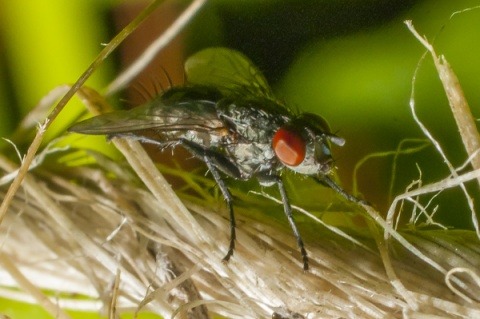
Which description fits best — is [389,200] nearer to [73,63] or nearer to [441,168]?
[441,168]

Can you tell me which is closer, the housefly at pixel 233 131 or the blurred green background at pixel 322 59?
the housefly at pixel 233 131

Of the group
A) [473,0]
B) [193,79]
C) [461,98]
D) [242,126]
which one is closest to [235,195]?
[242,126]

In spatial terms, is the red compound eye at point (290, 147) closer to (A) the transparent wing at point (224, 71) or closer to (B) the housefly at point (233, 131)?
A: (B) the housefly at point (233, 131)

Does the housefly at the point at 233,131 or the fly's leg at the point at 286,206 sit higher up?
the housefly at the point at 233,131

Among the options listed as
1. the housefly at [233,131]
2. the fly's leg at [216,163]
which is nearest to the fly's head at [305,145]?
the housefly at [233,131]

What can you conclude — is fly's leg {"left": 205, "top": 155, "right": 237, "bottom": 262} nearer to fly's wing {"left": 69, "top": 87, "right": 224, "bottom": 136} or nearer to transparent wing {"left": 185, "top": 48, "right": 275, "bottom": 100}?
fly's wing {"left": 69, "top": 87, "right": 224, "bottom": 136}

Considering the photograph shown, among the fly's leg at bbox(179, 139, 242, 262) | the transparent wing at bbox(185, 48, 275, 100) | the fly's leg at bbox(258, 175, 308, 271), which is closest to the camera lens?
the fly's leg at bbox(258, 175, 308, 271)

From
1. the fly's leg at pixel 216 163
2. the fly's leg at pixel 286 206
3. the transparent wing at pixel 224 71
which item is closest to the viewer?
the fly's leg at pixel 286 206

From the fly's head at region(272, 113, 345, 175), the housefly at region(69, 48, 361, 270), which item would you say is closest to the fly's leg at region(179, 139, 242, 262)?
the housefly at region(69, 48, 361, 270)
